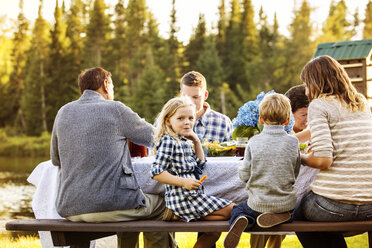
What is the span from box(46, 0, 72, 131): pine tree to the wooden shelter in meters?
30.3

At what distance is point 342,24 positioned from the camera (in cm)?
3709

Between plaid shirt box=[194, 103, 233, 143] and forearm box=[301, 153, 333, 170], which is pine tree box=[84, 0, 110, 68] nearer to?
plaid shirt box=[194, 103, 233, 143]

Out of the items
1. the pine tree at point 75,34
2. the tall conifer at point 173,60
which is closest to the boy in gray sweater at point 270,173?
the tall conifer at point 173,60

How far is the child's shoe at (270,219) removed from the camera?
109 inches

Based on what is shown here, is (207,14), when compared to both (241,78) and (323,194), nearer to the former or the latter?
(241,78)

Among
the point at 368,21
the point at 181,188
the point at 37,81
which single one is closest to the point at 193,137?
the point at 181,188

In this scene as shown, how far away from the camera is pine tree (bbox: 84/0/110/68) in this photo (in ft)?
126

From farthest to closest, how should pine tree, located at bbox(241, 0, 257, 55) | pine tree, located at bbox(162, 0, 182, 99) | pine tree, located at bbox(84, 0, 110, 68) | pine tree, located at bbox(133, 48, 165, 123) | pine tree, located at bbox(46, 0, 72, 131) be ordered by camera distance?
1. pine tree, located at bbox(241, 0, 257, 55)
2. pine tree, located at bbox(84, 0, 110, 68)
3. pine tree, located at bbox(46, 0, 72, 131)
4. pine tree, located at bbox(162, 0, 182, 99)
5. pine tree, located at bbox(133, 48, 165, 123)

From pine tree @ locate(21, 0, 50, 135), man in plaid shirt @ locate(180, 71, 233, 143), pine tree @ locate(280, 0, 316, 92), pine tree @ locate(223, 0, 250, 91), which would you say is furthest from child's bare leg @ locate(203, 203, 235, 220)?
pine tree @ locate(223, 0, 250, 91)

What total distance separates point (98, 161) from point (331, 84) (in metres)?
1.39

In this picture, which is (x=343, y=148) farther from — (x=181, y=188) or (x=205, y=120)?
(x=205, y=120)

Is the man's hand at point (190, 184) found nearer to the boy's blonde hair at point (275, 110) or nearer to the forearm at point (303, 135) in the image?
the boy's blonde hair at point (275, 110)

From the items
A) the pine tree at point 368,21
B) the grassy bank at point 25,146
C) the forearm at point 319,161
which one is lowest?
the grassy bank at point 25,146

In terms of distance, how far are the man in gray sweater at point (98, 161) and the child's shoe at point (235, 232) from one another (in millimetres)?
599
